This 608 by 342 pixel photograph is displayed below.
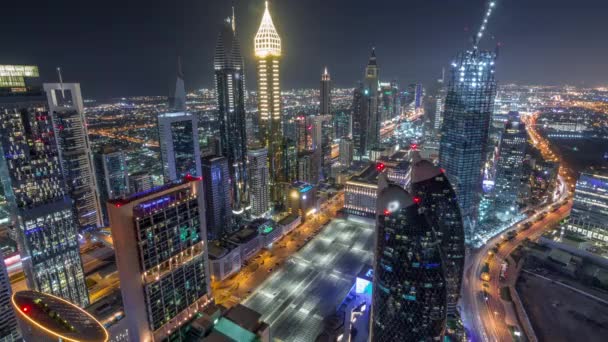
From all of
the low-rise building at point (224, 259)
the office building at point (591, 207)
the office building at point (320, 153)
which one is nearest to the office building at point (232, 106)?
the low-rise building at point (224, 259)

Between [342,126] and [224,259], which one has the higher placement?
[342,126]

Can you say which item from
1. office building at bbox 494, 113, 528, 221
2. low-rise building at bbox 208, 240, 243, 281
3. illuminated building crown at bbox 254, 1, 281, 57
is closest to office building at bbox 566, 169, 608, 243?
office building at bbox 494, 113, 528, 221

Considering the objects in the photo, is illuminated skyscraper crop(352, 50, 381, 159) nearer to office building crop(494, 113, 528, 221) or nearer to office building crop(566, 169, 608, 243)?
office building crop(494, 113, 528, 221)

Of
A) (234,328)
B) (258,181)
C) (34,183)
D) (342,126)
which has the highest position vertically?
(34,183)

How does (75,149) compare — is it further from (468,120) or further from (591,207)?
(591,207)

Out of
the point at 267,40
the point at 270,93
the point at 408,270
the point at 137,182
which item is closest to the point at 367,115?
the point at 270,93

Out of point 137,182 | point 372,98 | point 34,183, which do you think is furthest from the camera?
point 372,98
